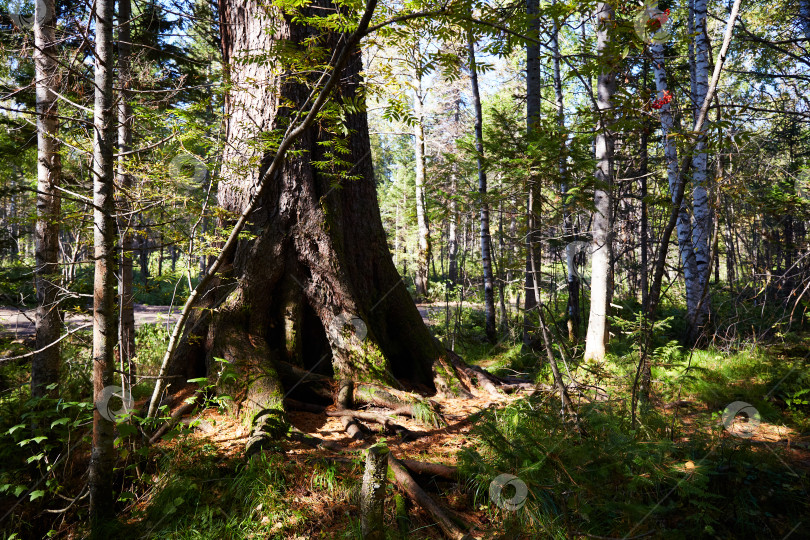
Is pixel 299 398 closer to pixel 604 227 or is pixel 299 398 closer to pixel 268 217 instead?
pixel 268 217

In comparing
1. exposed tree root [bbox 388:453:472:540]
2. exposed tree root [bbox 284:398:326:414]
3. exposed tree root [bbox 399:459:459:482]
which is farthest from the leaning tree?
exposed tree root [bbox 388:453:472:540]

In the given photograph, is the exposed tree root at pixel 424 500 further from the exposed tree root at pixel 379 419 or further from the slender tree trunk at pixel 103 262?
the slender tree trunk at pixel 103 262

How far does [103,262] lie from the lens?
265 cm

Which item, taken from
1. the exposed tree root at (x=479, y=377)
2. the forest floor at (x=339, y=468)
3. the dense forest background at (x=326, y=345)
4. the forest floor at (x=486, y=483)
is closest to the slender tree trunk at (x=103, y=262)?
the dense forest background at (x=326, y=345)

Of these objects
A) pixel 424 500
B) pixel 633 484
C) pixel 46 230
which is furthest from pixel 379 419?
pixel 46 230

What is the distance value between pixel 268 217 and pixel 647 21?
14.0 ft

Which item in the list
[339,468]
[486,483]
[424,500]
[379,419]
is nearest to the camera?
[424,500]

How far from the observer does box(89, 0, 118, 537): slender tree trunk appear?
8.46 feet

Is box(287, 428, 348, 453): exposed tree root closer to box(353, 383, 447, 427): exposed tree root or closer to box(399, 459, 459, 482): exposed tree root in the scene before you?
box(399, 459, 459, 482): exposed tree root

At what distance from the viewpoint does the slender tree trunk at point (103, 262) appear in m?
2.58

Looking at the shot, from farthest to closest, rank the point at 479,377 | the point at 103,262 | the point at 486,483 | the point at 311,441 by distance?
the point at 479,377 → the point at 311,441 → the point at 486,483 → the point at 103,262

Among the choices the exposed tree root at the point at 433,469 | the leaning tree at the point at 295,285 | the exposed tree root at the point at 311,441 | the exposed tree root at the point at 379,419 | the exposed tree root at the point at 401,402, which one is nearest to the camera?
the exposed tree root at the point at 433,469

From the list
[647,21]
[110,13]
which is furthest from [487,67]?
[110,13]

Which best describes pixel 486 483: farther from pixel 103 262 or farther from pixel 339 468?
pixel 103 262
